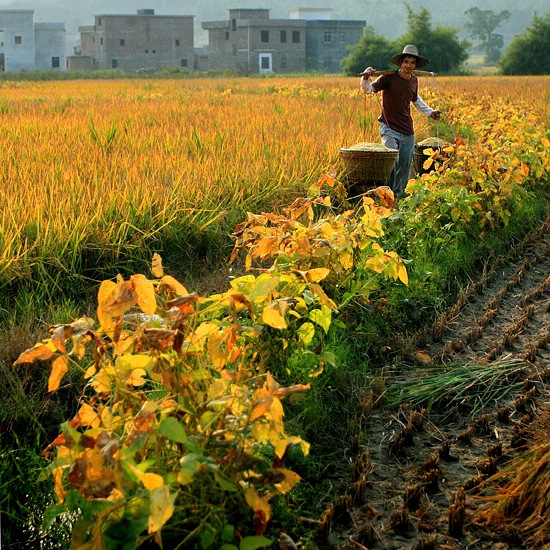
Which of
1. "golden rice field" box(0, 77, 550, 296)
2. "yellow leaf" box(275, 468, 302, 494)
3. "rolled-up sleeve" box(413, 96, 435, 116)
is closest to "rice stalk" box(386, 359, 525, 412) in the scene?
Result: "yellow leaf" box(275, 468, 302, 494)

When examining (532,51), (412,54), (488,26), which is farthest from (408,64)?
(488,26)

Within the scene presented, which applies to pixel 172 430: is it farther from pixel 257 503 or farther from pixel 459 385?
pixel 459 385

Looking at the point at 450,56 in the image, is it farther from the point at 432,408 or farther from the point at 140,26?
the point at 432,408

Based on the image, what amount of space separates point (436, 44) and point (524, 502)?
1555 inches

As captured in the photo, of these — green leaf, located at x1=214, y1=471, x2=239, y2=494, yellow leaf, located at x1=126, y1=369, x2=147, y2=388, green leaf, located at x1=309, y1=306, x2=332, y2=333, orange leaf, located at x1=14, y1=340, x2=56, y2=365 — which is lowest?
green leaf, located at x1=214, y1=471, x2=239, y2=494

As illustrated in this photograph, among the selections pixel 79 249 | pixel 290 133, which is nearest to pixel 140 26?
pixel 290 133

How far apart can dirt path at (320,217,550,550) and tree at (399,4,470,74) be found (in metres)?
36.6

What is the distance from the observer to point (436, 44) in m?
39.2

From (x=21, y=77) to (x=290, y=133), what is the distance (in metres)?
26.9

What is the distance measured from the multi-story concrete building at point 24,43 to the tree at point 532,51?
2644cm

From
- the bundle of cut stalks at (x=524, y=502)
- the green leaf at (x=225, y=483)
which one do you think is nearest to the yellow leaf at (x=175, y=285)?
the green leaf at (x=225, y=483)

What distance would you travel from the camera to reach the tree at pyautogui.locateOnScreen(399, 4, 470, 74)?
3897 cm

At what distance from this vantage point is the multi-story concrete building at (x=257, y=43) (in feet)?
165

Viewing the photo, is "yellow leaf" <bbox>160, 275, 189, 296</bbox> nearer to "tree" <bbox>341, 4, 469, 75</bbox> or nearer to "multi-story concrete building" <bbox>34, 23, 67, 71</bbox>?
"tree" <bbox>341, 4, 469, 75</bbox>
